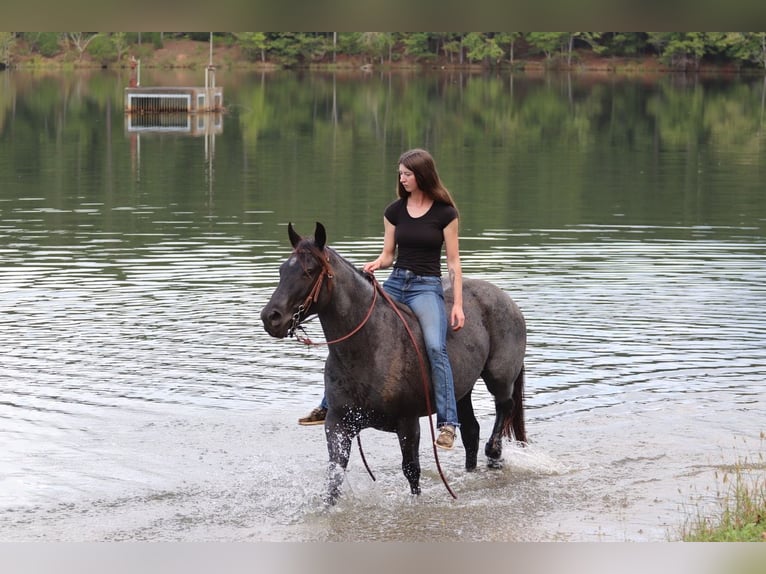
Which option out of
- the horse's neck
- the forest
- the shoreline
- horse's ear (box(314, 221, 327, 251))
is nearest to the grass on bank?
the horse's neck

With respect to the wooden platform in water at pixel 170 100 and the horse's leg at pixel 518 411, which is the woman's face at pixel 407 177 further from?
the wooden platform in water at pixel 170 100

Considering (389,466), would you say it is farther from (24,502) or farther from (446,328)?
(24,502)

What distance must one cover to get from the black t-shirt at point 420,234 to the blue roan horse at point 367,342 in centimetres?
32

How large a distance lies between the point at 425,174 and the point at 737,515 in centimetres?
290

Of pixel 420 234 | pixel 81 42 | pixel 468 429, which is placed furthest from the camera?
pixel 81 42

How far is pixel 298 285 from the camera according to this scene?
24.0ft

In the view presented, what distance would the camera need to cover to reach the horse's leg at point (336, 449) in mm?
8172

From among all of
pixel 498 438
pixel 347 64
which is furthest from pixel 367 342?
pixel 347 64

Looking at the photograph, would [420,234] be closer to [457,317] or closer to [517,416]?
[457,317]

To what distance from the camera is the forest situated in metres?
120

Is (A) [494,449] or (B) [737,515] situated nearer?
(B) [737,515]

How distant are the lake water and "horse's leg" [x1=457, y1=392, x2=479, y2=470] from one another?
0.60 ft

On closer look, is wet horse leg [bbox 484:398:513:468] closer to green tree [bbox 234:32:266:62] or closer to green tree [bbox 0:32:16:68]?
green tree [bbox 0:32:16:68]
